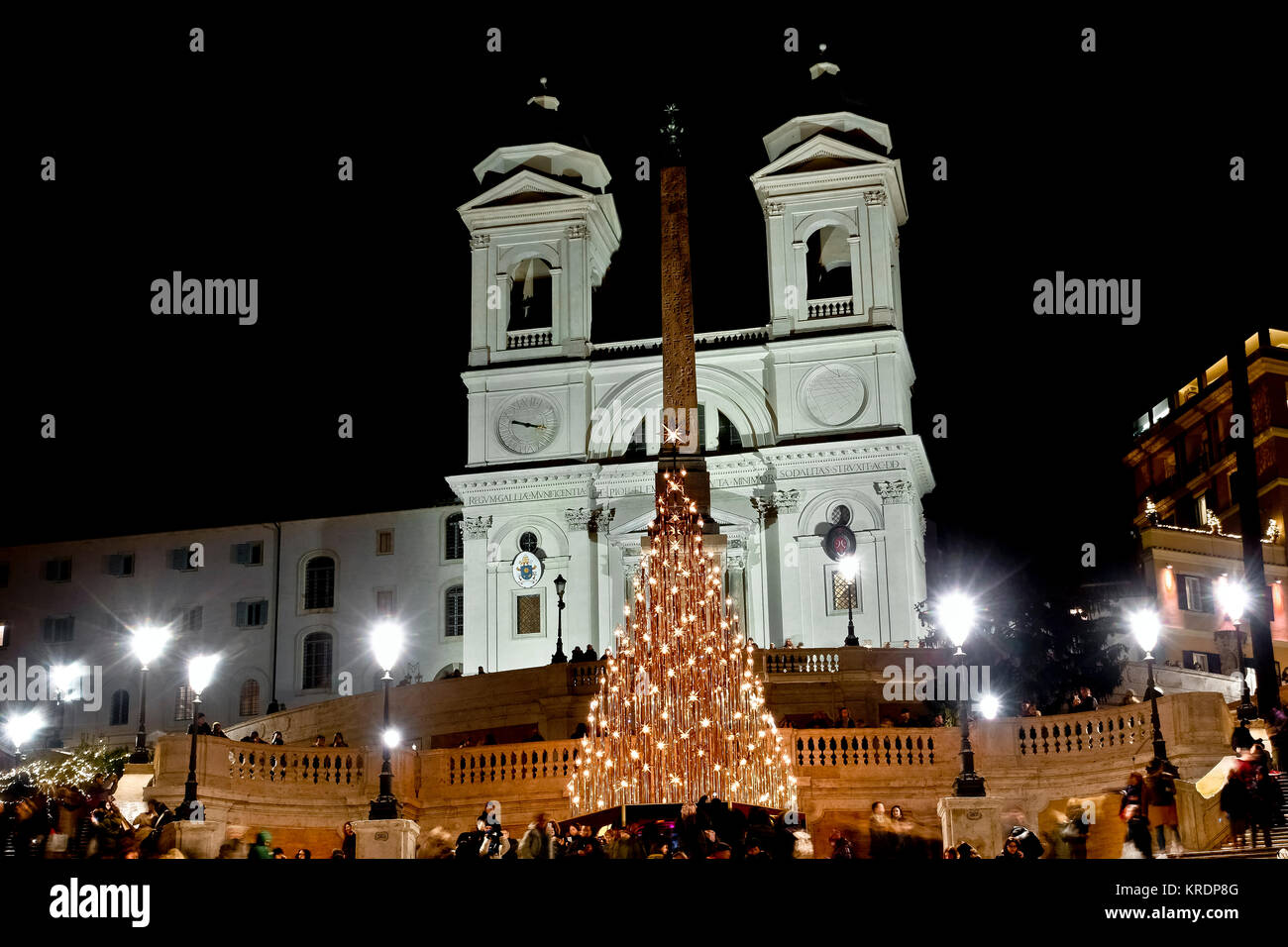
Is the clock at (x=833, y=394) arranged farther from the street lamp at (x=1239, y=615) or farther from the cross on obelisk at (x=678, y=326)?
the street lamp at (x=1239, y=615)

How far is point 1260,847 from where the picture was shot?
24.1 m

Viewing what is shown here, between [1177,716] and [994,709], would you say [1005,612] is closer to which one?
[994,709]

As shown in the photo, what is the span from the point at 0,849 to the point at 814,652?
23.1 meters

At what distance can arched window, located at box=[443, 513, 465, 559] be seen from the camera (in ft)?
216

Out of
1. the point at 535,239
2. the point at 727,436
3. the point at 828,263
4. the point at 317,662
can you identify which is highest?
the point at 535,239

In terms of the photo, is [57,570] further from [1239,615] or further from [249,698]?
[1239,615]

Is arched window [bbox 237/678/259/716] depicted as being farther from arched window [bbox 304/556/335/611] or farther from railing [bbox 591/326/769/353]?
railing [bbox 591/326/769/353]

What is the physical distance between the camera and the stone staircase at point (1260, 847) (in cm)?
2278

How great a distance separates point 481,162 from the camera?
63.7 meters

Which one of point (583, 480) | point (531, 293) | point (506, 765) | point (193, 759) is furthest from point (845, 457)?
point (193, 759)

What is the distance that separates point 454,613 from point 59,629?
15.8 m

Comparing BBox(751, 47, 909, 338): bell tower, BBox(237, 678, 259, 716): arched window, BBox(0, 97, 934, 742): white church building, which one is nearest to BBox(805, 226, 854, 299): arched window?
BBox(0, 97, 934, 742): white church building
